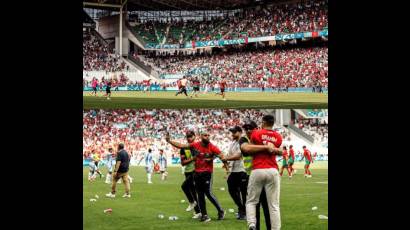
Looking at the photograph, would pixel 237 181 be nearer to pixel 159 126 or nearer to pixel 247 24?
pixel 159 126

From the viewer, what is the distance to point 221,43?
62.6 metres

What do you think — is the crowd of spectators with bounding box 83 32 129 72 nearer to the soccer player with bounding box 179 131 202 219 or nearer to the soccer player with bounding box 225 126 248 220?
the soccer player with bounding box 179 131 202 219

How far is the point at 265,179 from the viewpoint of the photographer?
752 centimetres

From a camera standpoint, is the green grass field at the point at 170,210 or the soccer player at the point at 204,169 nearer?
the green grass field at the point at 170,210

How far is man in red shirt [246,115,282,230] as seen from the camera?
24.7 feet

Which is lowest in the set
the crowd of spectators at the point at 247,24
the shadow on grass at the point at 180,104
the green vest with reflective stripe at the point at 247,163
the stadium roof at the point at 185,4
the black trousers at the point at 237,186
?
the black trousers at the point at 237,186

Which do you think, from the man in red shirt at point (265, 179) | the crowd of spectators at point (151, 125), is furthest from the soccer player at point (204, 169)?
the crowd of spectators at point (151, 125)

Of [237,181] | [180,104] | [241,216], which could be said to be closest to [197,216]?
[241,216]

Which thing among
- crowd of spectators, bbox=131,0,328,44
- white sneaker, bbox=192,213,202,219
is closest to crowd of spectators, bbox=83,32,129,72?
crowd of spectators, bbox=131,0,328,44

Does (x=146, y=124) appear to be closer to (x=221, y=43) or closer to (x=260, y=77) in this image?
(x=260, y=77)

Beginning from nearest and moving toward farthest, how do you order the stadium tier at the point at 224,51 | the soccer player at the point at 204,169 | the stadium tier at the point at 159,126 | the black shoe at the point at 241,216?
the soccer player at the point at 204,169
the black shoe at the point at 241,216
the stadium tier at the point at 159,126
the stadium tier at the point at 224,51

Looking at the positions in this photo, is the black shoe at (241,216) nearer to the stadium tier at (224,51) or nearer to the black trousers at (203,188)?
the black trousers at (203,188)

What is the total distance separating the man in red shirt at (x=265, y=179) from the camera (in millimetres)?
7531
